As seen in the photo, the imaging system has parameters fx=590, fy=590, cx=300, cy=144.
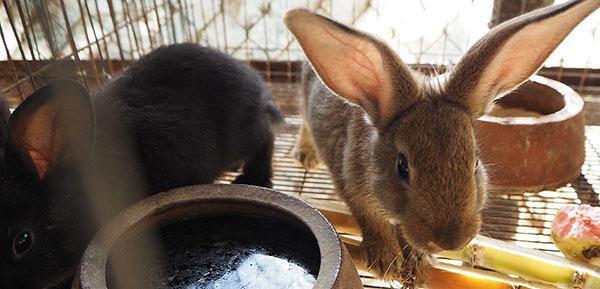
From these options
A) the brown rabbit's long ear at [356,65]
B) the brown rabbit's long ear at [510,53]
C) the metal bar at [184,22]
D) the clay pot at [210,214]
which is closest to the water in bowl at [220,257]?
the clay pot at [210,214]

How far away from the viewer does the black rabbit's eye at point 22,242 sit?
1222 millimetres

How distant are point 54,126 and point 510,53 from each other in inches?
38.9

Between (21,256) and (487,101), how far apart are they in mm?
1060

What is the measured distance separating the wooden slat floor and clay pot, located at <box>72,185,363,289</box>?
23.4 inches

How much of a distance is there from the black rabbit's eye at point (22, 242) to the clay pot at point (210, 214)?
0.23 m

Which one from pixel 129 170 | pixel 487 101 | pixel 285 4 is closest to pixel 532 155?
pixel 487 101

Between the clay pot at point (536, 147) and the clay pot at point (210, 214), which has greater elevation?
the clay pot at point (210, 214)

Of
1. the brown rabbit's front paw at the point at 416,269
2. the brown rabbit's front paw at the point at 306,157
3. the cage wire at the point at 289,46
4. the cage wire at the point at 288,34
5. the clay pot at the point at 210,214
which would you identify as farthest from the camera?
the cage wire at the point at 288,34

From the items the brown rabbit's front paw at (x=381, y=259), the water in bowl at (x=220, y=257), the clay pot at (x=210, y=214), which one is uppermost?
the clay pot at (x=210, y=214)

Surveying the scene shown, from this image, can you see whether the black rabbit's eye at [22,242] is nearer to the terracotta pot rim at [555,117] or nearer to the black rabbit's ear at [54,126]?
the black rabbit's ear at [54,126]

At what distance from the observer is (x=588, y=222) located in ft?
4.95

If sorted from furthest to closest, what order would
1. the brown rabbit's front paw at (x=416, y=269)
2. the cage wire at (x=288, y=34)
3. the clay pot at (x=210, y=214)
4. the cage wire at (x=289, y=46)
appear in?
1. the cage wire at (x=288, y=34)
2. the cage wire at (x=289, y=46)
3. the brown rabbit's front paw at (x=416, y=269)
4. the clay pot at (x=210, y=214)

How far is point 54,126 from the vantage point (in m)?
1.28

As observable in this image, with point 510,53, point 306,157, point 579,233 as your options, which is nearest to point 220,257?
point 510,53
